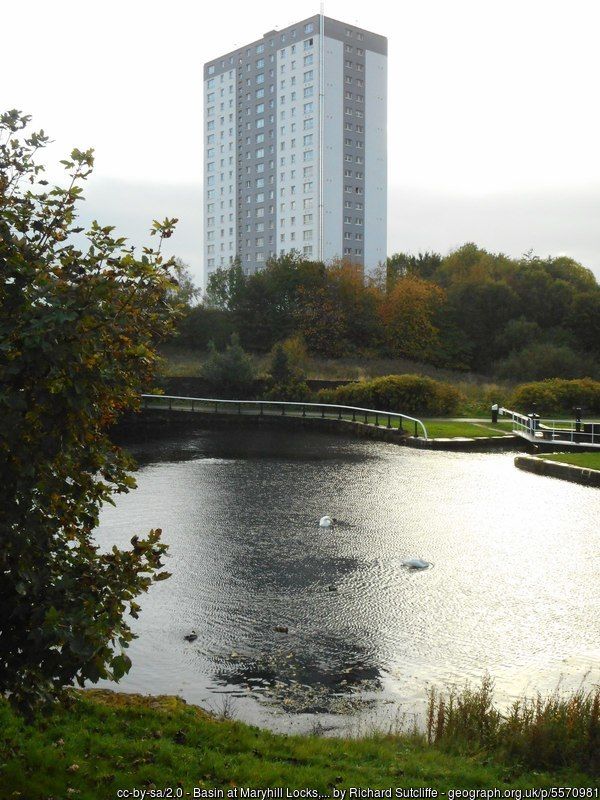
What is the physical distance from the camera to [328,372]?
1969 inches

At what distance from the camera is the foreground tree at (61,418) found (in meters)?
4.53

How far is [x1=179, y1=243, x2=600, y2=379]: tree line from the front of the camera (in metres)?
59.0

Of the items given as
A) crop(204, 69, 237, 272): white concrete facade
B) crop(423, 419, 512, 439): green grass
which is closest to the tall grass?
crop(423, 419, 512, 439): green grass

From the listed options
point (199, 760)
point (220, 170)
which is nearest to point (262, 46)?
point (220, 170)

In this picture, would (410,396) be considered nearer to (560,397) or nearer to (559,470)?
(560,397)

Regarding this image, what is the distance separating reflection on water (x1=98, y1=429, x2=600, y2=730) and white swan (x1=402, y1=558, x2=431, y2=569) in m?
0.12

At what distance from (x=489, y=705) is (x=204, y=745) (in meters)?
2.50

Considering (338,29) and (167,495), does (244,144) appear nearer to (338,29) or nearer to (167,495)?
(338,29)

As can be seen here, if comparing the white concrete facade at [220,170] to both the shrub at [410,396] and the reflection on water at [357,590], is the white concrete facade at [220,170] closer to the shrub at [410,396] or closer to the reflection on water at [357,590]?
the shrub at [410,396]

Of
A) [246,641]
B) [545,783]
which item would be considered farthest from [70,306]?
[246,641]

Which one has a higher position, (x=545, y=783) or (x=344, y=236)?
(x=344, y=236)

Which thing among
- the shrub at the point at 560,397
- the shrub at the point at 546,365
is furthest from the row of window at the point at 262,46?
the shrub at the point at 560,397

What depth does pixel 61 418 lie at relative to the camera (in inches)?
186

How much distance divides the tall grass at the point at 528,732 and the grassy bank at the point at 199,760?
14cm
